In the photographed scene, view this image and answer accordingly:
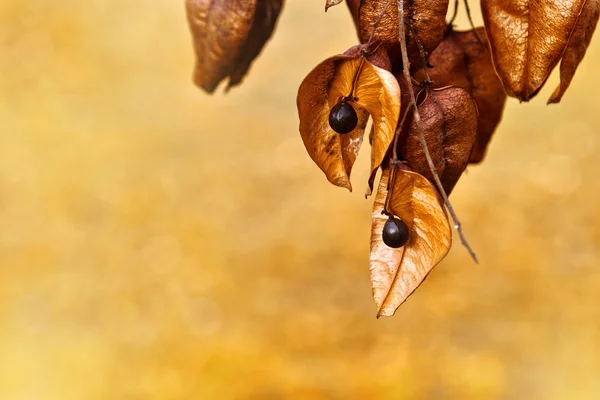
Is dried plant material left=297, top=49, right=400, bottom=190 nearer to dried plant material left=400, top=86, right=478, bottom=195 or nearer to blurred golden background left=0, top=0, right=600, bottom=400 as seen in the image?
dried plant material left=400, top=86, right=478, bottom=195

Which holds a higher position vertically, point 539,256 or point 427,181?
point 427,181

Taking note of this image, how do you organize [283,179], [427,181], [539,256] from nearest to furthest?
[427,181]
[539,256]
[283,179]

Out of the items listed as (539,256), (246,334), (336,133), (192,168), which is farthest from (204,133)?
(336,133)

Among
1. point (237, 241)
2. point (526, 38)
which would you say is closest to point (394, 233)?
point (526, 38)

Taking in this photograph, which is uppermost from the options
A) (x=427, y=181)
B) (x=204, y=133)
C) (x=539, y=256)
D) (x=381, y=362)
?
(x=427, y=181)

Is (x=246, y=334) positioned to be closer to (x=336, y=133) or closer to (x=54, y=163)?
(x=54, y=163)

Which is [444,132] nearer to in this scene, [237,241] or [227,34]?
[227,34]

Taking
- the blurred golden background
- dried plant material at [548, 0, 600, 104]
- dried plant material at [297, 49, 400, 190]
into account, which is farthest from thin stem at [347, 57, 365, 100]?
the blurred golden background

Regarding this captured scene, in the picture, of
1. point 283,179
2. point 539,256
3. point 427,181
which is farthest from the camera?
point 283,179

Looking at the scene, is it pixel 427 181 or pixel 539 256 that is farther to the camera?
pixel 539 256
